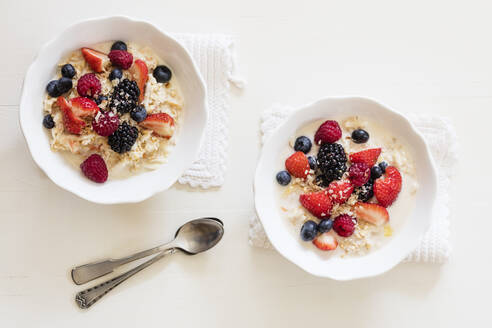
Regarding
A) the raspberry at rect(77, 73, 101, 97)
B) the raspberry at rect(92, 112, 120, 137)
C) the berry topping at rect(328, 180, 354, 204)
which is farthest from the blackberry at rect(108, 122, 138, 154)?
the berry topping at rect(328, 180, 354, 204)

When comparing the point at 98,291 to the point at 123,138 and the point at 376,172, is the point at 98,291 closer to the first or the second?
the point at 123,138

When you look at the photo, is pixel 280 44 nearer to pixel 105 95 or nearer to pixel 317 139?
pixel 317 139

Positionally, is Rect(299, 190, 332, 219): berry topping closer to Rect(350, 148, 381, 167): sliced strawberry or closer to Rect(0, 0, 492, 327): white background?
Rect(350, 148, 381, 167): sliced strawberry

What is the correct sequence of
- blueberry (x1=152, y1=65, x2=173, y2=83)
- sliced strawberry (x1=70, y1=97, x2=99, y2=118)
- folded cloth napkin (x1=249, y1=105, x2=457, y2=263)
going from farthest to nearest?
folded cloth napkin (x1=249, y1=105, x2=457, y2=263) < blueberry (x1=152, y1=65, x2=173, y2=83) < sliced strawberry (x1=70, y1=97, x2=99, y2=118)

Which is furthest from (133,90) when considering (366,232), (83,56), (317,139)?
(366,232)

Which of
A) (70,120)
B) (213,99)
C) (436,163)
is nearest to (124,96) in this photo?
(70,120)

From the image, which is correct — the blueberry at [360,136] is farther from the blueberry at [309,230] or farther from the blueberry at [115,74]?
the blueberry at [115,74]
